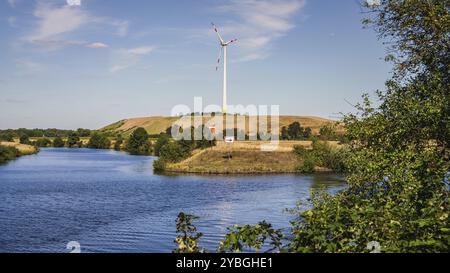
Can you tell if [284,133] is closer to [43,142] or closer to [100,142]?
[100,142]

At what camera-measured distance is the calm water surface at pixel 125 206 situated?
99.5ft

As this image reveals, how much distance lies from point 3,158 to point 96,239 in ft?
270

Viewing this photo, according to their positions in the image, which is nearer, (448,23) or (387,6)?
(448,23)

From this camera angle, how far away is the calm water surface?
99.5ft

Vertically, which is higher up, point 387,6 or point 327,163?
→ point 387,6

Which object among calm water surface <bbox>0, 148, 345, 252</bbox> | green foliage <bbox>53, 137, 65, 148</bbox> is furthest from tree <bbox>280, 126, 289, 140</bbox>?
green foliage <bbox>53, 137, 65, 148</bbox>

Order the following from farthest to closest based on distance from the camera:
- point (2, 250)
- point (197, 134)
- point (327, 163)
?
1. point (197, 134)
2. point (327, 163)
3. point (2, 250)

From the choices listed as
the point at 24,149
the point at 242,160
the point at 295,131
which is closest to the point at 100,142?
the point at 24,149

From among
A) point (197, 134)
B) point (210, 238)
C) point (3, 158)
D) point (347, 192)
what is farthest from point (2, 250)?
point (3, 158)

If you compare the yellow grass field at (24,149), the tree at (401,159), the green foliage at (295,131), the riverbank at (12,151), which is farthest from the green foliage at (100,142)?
the tree at (401,159)

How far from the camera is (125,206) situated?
4372 centimetres

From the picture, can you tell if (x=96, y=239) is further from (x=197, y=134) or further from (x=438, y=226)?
(x=197, y=134)

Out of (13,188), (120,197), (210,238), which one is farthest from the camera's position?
(13,188)

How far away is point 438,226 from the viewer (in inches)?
311
